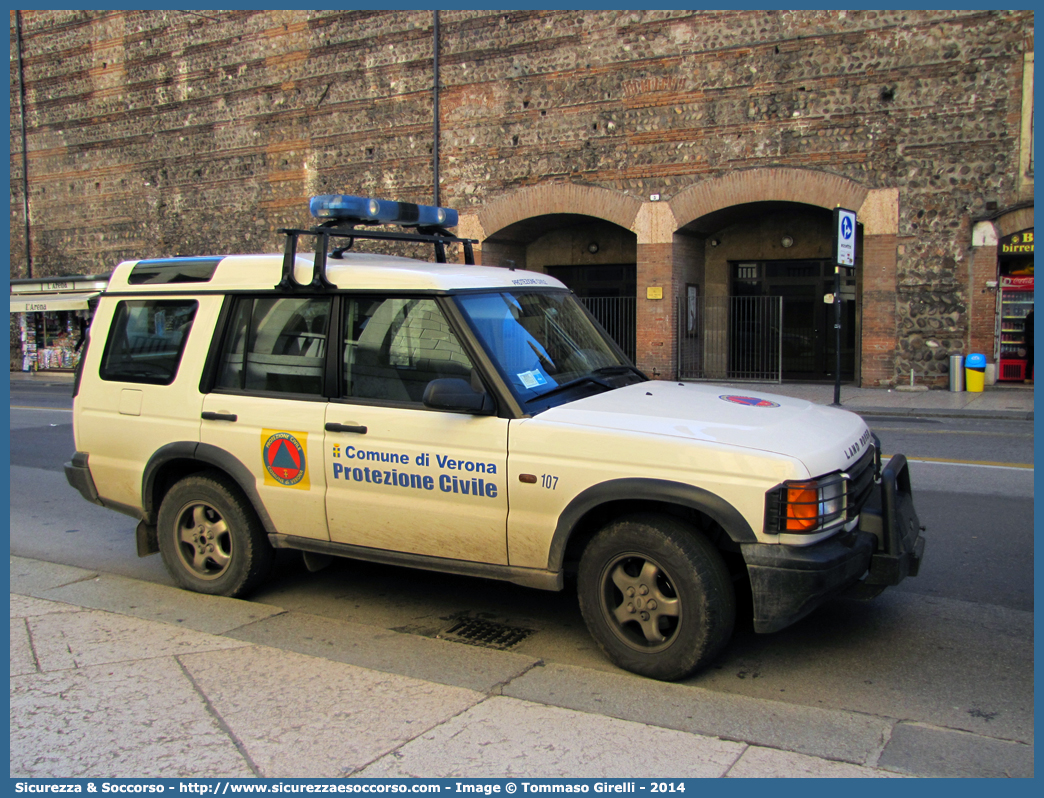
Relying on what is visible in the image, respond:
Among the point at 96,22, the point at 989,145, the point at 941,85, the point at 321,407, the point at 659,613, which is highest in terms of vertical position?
the point at 96,22

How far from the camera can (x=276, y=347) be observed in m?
5.32

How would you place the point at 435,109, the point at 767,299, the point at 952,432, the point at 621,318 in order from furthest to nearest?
the point at 621,318
the point at 435,109
the point at 767,299
the point at 952,432

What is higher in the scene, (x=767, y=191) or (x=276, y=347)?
(x=767, y=191)

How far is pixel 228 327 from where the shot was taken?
547 cm

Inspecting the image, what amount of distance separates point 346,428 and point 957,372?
16457 mm

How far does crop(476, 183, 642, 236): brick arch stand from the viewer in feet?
69.1

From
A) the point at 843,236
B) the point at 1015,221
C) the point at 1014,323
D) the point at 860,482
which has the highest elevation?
the point at 1015,221

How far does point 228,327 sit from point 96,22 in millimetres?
28466

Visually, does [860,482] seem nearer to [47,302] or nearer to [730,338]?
[730,338]

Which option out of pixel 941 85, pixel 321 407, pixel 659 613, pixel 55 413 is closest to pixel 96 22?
pixel 55 413

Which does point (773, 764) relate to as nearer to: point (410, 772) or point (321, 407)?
point (410, 772)

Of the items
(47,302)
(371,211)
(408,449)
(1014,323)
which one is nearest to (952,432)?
(1014,323)

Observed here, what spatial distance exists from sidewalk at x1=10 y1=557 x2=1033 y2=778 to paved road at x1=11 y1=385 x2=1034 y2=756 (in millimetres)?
170

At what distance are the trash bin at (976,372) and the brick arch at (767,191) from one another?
3819 millimetres
